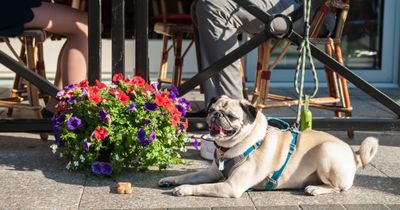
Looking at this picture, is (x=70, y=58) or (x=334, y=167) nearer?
(x=334, y=167)

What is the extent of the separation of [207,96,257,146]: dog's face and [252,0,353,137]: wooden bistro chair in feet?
3.55

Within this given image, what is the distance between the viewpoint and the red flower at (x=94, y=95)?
10.9 ft

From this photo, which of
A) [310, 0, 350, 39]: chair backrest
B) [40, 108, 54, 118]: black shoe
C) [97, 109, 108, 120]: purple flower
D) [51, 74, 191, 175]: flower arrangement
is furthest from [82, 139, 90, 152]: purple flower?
[310, 0, 350, 39]: chair backrest

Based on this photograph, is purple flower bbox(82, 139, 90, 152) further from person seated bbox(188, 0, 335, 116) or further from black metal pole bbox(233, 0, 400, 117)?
black metal pole bbox(233, 0, 400, 117)

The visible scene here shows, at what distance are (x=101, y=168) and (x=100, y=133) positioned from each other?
199 mm

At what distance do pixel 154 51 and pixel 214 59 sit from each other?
10.1 ft

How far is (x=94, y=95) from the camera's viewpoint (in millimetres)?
3355

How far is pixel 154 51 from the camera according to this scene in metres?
6.81

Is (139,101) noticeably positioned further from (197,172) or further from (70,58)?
(70,58)

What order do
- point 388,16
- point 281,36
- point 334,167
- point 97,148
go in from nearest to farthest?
1. point 334,167
2. point 97,148
3. point 281,36
4. point 388,16

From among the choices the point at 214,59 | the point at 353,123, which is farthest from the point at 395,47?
the point at 214,59

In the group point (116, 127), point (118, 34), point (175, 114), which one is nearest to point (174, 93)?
point (175, 114)

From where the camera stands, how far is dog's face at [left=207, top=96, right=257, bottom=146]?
2955mm

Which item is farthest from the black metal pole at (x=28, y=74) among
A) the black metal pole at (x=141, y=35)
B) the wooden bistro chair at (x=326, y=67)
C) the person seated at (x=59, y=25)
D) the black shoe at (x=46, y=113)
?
the wooden bistro chair at (x=326, y=67)
